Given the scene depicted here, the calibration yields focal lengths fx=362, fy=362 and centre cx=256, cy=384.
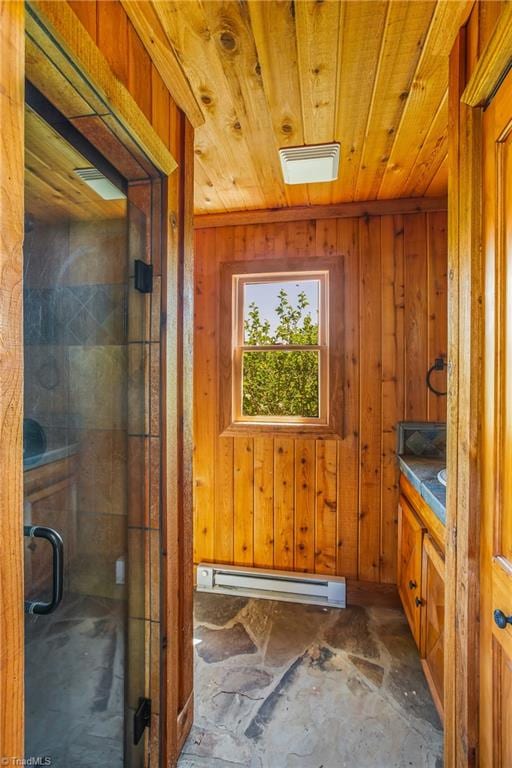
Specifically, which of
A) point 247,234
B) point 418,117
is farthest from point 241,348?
point 418,117

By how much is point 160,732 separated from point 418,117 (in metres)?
2.63

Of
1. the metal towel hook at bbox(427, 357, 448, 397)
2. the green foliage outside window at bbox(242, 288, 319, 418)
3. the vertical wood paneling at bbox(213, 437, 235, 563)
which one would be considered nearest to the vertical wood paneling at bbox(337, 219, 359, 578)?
the green foliage outside window at bbox(242, 288, 319, 418)

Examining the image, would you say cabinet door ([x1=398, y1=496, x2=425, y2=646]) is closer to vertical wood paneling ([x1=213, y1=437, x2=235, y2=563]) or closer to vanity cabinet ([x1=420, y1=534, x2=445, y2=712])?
vanity cabinet ([x1=420, y1=534, x2=445, y2=712])

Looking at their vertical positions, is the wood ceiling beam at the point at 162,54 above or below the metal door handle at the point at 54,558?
above

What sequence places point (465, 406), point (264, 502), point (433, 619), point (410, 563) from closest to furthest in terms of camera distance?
point (465, 406) < point (433, 619) < point (410, 563) < point (264, 502)

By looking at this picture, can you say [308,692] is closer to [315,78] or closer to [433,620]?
[433,620]

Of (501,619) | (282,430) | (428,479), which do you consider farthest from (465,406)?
(282,430)

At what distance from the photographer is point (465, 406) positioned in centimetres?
109

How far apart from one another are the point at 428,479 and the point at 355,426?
70cm

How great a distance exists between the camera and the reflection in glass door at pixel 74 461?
3.15 ft

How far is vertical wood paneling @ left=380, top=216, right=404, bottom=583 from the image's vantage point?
7.88 feet

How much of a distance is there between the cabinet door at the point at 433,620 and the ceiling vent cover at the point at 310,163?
6.32ft

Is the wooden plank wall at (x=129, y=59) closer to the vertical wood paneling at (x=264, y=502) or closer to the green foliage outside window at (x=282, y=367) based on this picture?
the green foliage outside window at (x=282, y=367)

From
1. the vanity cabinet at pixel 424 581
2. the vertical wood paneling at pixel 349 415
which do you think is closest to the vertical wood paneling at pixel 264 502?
the vertical wood paneling at pixel 349 415
